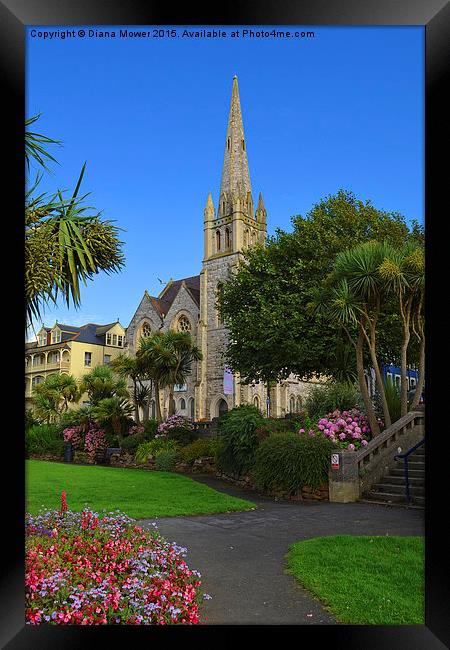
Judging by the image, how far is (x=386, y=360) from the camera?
71.0ft

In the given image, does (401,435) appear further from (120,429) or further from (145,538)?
(120,429)

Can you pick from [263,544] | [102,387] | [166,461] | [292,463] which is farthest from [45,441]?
[263,544]

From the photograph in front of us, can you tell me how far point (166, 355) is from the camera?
89.1 ft

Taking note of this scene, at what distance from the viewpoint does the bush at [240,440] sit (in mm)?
14694

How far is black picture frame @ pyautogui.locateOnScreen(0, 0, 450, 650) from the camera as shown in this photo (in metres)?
4.14

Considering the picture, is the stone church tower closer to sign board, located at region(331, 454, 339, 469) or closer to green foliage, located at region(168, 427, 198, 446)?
Result: green foliage, located at region(168, 427, 198, 446)

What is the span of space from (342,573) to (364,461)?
6319mm

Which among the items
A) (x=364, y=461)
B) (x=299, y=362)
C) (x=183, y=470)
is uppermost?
(x=299, y=362)

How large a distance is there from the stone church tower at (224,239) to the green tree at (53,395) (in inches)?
558

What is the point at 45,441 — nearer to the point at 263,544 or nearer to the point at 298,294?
Answer: the point at 298,294

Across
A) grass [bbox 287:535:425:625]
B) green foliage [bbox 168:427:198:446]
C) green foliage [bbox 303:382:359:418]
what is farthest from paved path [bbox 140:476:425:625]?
green foliage [bbox 168:427:198:446]

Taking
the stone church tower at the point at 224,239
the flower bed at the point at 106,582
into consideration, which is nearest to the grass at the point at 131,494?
the flower bed at the point at 106,582

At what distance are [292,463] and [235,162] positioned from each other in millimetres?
34200
